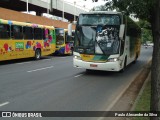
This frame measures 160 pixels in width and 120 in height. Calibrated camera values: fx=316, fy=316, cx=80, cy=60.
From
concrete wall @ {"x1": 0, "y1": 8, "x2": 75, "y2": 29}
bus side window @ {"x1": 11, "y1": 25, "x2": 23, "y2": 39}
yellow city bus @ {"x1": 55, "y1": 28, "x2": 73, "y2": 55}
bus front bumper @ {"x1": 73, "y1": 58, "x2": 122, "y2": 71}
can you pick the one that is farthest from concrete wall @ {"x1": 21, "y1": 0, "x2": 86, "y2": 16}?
bus front bumper @ {"x1": 73, "y1": 58, "x2": 122, "y2": 71}

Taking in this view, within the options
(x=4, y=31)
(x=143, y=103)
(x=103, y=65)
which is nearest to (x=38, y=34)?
(x=4, y=31)

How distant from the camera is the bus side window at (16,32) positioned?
72.0 ft

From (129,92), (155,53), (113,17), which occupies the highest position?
(113,17)

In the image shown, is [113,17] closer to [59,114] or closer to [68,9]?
[59,114]

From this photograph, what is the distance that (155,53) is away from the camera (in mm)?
5699

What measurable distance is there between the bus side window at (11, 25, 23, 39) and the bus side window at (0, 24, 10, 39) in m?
0.51

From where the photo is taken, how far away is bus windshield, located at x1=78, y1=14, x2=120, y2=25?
1586 centimetres

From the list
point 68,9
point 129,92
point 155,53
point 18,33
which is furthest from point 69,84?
point 68,9

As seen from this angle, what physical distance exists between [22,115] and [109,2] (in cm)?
615

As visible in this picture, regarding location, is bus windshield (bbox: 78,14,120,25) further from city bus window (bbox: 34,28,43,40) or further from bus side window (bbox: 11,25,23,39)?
city bus window (bbox: 34,28,43,40)

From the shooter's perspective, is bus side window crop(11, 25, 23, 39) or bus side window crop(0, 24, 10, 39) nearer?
bus side window crop(0, 24, 10, 39)

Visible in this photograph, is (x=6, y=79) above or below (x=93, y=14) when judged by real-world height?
below

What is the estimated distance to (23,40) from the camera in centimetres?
Answer: 2319

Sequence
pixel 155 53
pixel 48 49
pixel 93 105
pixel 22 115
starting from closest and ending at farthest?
pixel 155 53 < pixel 22 115 < pixel 93 105 < pixel 48 49
